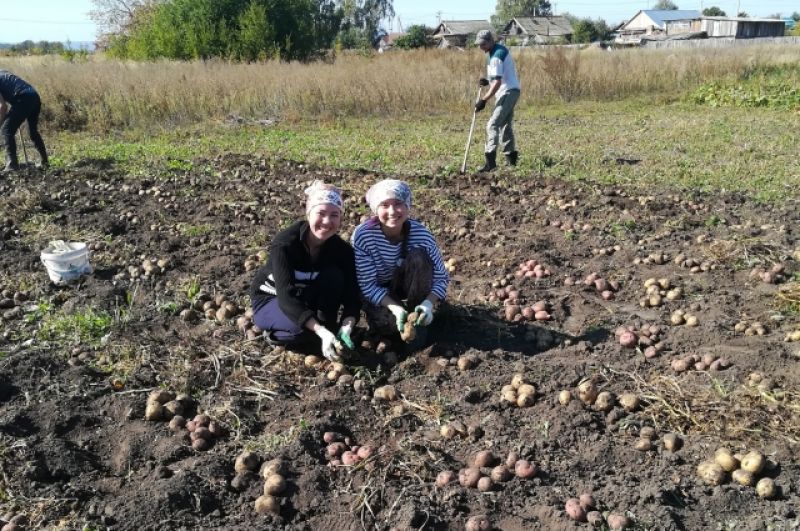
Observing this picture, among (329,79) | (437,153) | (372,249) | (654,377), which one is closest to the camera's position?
(654,377)

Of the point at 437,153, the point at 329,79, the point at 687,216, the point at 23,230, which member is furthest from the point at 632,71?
the point at 23,230

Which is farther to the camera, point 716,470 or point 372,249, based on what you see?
point 372,249

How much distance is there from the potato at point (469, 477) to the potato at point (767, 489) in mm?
1046

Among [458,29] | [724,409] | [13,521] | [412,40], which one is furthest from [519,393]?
[458,29]

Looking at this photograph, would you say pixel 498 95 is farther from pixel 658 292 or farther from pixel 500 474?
pixel 500 474

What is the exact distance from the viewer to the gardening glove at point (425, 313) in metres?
3.49

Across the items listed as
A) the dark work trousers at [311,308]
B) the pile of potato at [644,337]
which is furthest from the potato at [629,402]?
the dark work trousers at [311,308]

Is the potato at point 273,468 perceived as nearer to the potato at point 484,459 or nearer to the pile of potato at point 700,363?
the potato at point 484,459

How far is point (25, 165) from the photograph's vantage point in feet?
29.1

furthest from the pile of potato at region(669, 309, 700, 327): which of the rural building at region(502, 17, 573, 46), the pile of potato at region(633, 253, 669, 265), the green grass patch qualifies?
the rural building at region(502, 17, 573, 46)

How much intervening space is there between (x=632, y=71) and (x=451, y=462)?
17076 millimetres

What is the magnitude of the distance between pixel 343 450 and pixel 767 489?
1663mm

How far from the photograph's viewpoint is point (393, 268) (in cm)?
379

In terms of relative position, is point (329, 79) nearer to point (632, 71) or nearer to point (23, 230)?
point (632, 71)
